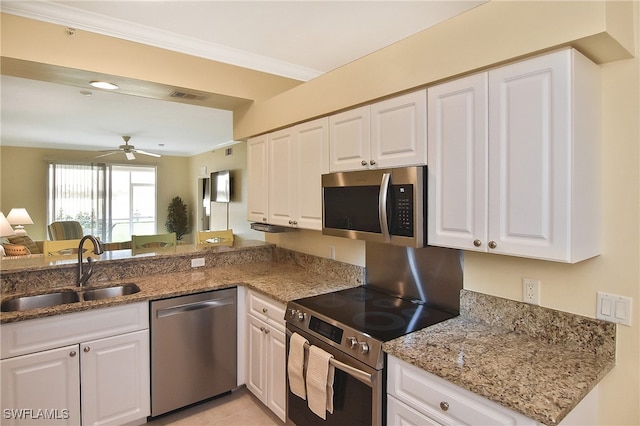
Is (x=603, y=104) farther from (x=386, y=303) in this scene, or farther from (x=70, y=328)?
(x=70, y=328)

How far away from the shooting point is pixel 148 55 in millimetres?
2482

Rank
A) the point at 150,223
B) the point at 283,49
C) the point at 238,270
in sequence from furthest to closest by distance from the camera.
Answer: the point at 150,223
the point at 238,270
the point at 283,49

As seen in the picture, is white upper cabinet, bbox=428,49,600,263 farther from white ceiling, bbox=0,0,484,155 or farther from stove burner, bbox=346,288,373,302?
white ceiling, bbox=0,0,484,155

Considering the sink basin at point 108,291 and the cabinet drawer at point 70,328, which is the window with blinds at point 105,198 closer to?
the sink basin at point 108,291

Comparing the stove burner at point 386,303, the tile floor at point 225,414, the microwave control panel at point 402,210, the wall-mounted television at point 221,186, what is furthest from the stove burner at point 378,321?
the wall-mounted television at point 221,186

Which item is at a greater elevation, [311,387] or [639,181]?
[639,181]

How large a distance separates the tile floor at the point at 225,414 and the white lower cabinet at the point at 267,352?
0.11m

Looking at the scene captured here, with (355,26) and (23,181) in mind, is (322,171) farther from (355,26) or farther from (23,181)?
(23,181)

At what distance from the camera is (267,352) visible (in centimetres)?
243

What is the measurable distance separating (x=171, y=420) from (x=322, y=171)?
2.00 meters

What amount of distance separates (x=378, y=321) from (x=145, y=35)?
2.39 metres

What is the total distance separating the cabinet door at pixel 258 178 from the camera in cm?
298

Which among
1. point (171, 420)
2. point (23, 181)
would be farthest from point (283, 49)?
point (23, 181)

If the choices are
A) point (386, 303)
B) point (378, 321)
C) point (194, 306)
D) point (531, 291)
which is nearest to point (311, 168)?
point (386, 303)
